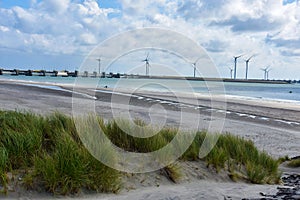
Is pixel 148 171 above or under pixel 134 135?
under

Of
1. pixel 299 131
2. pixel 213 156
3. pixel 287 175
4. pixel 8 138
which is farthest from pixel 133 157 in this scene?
pixel 299 131

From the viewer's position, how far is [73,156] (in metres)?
7.17

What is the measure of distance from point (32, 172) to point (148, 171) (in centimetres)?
245

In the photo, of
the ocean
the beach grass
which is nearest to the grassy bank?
the beach grass

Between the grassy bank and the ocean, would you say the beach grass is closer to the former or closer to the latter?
the grassy bank

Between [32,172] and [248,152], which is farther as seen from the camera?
[248,152]

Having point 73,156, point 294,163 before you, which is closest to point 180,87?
point 294,163

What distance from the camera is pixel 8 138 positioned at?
24.8 feet

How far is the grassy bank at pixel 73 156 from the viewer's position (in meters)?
6.88

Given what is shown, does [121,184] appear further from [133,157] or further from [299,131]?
[299,131]

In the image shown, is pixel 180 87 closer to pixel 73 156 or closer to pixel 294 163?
pixel 294 163

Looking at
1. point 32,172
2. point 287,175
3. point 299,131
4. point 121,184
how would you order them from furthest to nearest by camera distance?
point 299,131 → point 287,175 → point 121,184 → point 32,172

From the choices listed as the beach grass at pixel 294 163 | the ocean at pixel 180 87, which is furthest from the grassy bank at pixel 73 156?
the ocean at pixel 180 87

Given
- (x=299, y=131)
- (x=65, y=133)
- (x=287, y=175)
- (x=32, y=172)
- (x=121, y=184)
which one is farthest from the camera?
(x=299, y=131)
